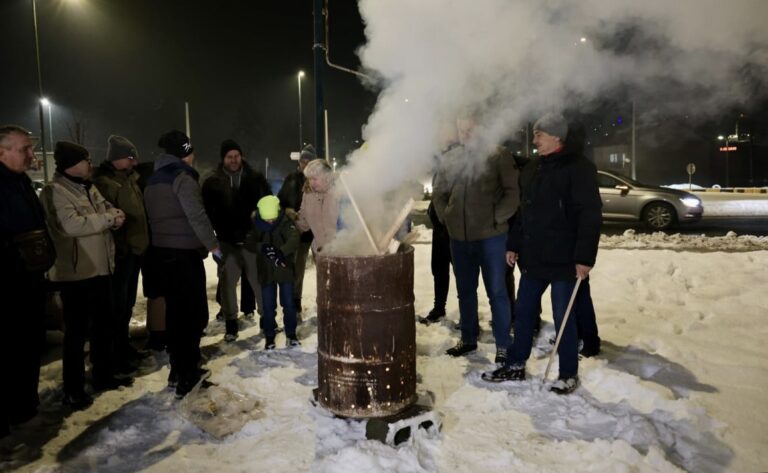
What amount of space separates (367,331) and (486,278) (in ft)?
5.87

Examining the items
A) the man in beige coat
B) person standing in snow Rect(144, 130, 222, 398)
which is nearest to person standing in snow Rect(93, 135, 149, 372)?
the man in beige coat

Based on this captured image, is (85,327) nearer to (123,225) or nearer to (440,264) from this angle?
(123,225)

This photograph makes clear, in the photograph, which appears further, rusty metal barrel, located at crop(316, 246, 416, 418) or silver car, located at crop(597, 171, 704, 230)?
silver car, located at crop(597, 171, 704, 230)

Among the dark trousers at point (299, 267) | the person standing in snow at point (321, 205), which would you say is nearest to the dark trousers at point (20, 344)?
the person standing in snow at point (321, 205)

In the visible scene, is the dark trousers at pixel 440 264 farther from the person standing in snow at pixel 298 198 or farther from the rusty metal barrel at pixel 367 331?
the rusty metal barrel at pixel 367 331

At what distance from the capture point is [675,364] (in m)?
4.90

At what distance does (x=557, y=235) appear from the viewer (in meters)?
4.42

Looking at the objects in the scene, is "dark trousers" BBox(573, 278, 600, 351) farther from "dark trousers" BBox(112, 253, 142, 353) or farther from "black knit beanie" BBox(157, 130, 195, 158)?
"dark trousers" BBox(112, 253, 142, 353)

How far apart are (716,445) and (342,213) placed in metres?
3.09

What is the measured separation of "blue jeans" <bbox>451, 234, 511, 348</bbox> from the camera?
5094 millimetres

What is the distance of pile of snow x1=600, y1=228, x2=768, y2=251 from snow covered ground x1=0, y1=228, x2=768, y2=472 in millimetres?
5063

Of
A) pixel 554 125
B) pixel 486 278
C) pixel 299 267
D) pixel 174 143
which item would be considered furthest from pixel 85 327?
pixel 554 125

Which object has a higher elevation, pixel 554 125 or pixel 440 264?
pixel 554 125

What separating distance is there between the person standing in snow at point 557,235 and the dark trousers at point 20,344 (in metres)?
3.44
